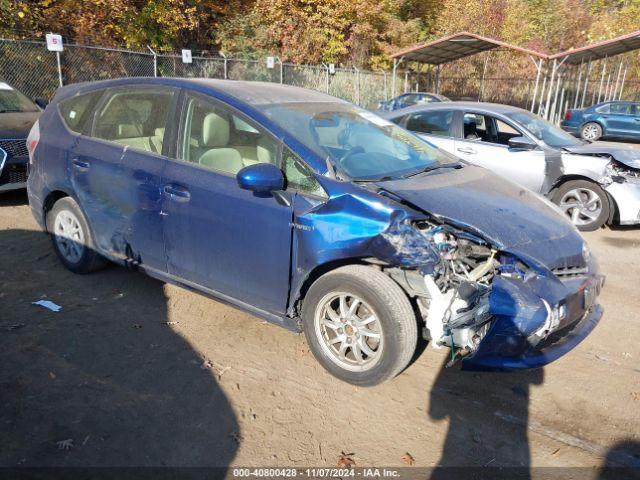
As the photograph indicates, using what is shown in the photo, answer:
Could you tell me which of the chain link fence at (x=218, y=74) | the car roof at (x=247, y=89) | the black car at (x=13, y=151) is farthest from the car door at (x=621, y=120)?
the black car at (x=13, y=151)

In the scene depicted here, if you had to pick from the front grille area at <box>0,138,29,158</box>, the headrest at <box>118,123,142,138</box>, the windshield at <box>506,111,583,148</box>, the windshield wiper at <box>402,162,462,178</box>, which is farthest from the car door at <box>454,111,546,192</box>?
Result: the front grille area at <box>0,138,29,158</box>

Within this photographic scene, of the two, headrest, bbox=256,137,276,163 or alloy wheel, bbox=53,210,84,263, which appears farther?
alloy wheel, bbox=53,210,84,263

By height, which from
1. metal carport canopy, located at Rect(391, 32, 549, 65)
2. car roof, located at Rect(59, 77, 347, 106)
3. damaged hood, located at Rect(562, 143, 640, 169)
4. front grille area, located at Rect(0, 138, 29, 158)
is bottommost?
front grille area, located at Rect(0, 138, 29, 158)

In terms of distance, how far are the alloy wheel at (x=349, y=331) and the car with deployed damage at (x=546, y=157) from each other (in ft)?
14.5

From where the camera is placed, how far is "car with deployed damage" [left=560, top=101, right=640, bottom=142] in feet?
60.8

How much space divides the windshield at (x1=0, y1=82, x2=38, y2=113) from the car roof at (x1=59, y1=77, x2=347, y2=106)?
4.44m

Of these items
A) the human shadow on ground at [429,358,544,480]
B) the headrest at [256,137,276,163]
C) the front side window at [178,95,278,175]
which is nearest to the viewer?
the human shadow on ground at [429,358,544,480]

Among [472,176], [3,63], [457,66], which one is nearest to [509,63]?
[457,66]

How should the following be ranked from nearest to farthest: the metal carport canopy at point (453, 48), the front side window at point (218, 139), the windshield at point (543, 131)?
the front side window at point (218, 139)
the windshield at point (543, 131)
the metal carport canopy at point (453, 48)

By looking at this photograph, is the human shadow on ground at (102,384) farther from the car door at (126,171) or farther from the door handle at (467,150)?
the door handle at (467,150)

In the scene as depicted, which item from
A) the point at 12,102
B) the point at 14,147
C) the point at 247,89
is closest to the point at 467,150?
the point at 247,89

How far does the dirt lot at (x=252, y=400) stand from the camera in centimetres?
276

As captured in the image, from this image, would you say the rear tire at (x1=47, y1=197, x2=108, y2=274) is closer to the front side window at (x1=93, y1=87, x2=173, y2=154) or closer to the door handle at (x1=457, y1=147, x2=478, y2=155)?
the front side window at (x1=93, y1=87, x2=173, y2=154)

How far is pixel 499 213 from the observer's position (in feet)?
11.2
